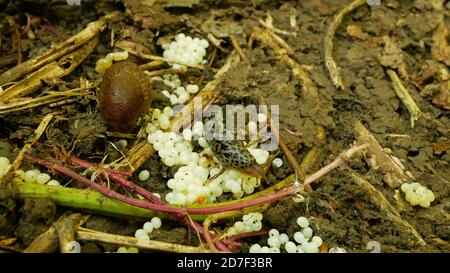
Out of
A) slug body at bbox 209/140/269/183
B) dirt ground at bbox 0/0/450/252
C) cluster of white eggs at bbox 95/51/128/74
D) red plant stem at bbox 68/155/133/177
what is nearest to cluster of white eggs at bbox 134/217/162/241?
dirt ground at bbox 0/0/450/252

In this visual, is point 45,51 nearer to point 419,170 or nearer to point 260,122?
point 260,122

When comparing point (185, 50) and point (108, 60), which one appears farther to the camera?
point (185, 50)

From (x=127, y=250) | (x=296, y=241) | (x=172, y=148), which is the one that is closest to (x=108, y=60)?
(x=172, y=148)

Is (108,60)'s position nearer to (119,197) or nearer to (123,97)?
(123,97)

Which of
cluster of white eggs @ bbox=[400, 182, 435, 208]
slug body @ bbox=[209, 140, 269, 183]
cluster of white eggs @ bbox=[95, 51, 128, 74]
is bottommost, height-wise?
cluster of white eggs @ bbox=[400, 182, 435, 208]

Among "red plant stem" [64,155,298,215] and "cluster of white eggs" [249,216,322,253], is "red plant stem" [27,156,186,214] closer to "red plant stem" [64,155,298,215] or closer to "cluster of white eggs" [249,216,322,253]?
"red plant stem" [64,155,298,215]
